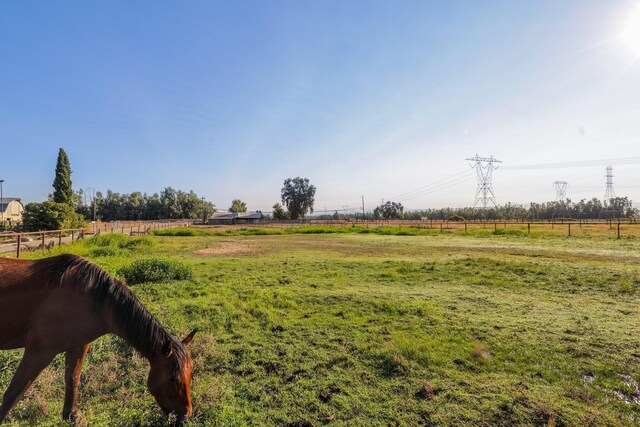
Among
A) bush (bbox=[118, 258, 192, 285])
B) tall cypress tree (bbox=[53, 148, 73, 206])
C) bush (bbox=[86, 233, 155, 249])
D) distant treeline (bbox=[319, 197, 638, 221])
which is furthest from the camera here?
distant treeline (bbox=[319, 197, 638, 221])

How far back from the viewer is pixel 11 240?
18984 mm

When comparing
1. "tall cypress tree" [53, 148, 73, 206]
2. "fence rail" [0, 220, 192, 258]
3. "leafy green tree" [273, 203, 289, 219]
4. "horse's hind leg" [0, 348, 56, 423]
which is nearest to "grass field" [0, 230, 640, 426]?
"horse's hind leg" [0, 348, 56, 423]

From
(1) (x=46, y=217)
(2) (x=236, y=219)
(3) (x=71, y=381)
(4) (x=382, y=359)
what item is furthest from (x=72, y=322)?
(2) (x=236, y=219)

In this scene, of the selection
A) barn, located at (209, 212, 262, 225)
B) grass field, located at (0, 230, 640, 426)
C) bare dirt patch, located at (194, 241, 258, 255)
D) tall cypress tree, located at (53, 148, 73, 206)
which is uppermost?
tall cypress tree, located at (53, 148, 73, 206)

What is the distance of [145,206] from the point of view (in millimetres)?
81062

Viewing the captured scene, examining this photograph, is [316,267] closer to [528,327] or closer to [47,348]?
[528,327]

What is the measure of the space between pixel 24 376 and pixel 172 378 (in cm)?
115

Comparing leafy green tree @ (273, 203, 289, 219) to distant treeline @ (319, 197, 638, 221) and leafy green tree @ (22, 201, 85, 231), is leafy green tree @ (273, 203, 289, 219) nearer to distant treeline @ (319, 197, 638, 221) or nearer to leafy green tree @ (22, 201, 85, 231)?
distant treeline @ (319, 197, 638, 221)

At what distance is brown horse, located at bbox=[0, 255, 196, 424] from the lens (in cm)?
242

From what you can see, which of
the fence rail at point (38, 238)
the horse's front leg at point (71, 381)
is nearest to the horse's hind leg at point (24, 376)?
the horse's front leg at point (71, 381)

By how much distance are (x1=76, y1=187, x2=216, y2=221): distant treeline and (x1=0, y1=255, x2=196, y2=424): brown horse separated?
8595 cm

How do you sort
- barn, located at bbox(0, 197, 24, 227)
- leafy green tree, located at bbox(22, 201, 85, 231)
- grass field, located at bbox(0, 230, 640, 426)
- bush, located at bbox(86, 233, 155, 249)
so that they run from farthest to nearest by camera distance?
barn, located at bbox(0, 197, 24, 227) < leafy green tree, located at bbox(22, 201, 85, 231) < bush, located at bbox(86, 233, 155, 249) < grass field, located at bbox(0, 230, 640, 426)

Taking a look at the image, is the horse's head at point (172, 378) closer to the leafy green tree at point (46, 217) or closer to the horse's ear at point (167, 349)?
the horse's ear at point (167, 349)

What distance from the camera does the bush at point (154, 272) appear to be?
845cm
